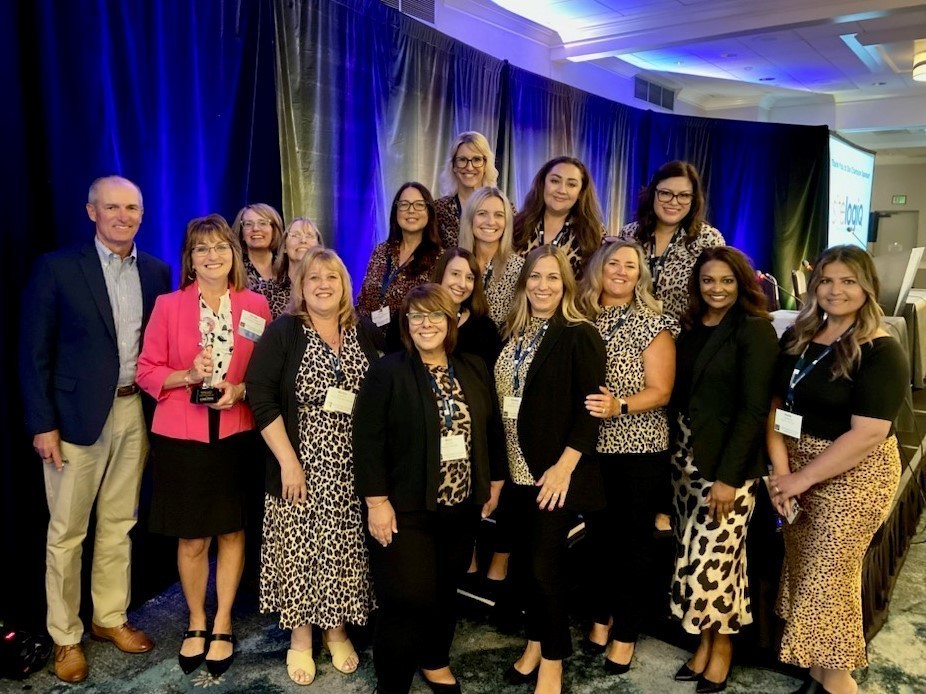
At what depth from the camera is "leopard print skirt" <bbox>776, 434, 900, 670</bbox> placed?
2086 millimetres

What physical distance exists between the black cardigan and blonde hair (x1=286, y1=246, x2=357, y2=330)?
0.11 ft

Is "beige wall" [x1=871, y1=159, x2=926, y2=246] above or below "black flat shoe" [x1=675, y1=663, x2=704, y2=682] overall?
above

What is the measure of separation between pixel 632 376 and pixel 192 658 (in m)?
1.86

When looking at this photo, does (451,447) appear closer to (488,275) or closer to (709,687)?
(488,275)

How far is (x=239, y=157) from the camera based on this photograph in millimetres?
3309

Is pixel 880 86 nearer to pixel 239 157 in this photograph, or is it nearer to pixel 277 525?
pixel 239 157

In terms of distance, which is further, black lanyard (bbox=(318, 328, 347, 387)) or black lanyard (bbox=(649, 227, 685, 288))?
black lanyard (bbox=(649, 227, 685, 288))

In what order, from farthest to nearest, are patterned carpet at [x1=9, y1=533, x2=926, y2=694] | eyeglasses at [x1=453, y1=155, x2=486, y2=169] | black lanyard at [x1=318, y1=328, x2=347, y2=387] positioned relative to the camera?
1. eyeglasses at [x1=453, y1=155, x2=486, y2=169]
2. patterned carpet at [x1=9, y1=533, x2=926, y2=694]
3. black lanyard at [x1=318, y1=328, x2=347, y2=387]

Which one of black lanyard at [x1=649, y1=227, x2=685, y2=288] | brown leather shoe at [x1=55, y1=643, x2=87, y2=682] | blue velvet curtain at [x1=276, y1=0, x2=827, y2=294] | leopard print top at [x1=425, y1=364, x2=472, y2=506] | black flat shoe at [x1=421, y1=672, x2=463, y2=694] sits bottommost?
brown leather shoe at [x1=55, y1=643, x2=87, y2=682]

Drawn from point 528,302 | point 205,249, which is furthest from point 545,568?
point 205,249

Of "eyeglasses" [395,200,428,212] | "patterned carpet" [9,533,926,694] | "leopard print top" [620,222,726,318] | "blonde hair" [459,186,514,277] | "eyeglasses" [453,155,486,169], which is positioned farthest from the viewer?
"eyeglasses" [453,155,486,169]

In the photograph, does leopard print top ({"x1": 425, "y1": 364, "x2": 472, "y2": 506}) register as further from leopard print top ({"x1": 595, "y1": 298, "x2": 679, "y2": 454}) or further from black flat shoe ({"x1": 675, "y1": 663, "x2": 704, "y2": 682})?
black flat shoe ({"x1": 675, "y1": 663, "x2": 704, "y2": 682})

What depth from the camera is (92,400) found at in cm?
230

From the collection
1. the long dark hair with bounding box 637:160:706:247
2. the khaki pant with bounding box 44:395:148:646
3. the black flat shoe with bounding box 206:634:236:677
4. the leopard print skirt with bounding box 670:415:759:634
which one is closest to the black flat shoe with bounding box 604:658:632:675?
the leopard print skirt with bounding box 670:415:759:634
